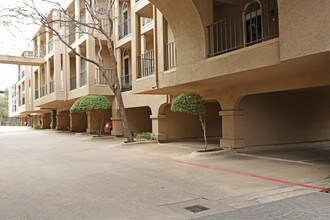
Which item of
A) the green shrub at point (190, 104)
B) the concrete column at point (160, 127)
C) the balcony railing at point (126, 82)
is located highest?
the balcony railing at point (126, 82)

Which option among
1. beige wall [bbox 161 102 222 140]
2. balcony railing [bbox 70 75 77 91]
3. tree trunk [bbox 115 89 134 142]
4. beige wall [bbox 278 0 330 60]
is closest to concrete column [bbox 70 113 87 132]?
balcony railing [bbox 70 75 77 91]

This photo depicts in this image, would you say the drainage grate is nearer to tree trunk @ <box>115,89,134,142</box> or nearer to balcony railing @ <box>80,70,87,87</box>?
tree trunk @ <box>115,89,134,142</box>

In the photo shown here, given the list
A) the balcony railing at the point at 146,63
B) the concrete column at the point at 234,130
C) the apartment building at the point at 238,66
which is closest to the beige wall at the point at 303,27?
the apartment building at the point at 238,66

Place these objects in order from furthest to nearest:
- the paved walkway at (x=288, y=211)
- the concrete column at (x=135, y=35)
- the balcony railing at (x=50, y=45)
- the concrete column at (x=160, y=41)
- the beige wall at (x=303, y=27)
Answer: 1. the balcony railing at (x=50, y=45)
2. the concrete column at (x=135, y=35)
3. the concrete column at (x=160, y=41)
4. the beige wall at (x=303, y=27)
5. the paved walkway at (x=288, y=211)

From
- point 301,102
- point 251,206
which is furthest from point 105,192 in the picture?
point 301,102

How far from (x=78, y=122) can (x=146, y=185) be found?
84.4 ft

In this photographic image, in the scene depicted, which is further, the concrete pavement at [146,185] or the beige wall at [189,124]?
the beige wall at [189,124]

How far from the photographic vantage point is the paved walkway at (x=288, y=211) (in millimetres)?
4840

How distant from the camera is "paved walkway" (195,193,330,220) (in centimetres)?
484

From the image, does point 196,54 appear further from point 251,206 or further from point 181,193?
point 251,206

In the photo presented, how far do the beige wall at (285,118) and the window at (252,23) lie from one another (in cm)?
234

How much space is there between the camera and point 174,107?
39.5ft

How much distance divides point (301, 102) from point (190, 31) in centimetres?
630

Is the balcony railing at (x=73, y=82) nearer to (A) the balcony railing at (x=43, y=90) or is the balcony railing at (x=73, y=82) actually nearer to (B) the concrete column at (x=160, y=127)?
(A) the balcony railing at (x=43, y=90)
